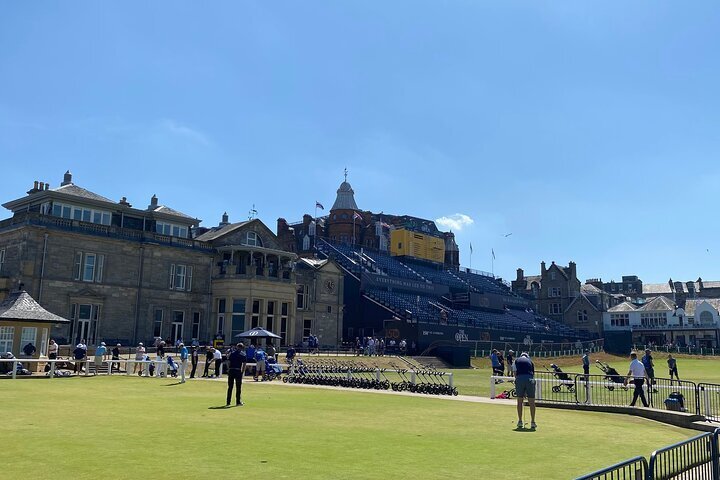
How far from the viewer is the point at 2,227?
43156 millimetres

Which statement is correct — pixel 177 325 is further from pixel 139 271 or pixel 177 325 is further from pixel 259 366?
pixel 259 366

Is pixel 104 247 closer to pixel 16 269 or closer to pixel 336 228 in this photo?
pixel 16 269

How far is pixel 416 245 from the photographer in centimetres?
9494

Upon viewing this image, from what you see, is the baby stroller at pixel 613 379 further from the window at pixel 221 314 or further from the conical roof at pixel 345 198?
the conical roof at pixel 345 198

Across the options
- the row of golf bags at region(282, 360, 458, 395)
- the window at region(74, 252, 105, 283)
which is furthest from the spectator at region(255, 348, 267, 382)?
the window at region(74, 252, 105, 283)

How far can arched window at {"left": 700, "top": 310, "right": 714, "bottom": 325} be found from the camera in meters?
97.6

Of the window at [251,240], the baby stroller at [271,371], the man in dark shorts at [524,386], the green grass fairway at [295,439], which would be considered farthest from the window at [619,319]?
the man in dark shorts at [524,386]

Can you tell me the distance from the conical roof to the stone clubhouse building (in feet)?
129

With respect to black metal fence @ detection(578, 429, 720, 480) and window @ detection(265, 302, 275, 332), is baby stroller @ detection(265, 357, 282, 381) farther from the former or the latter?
black metal fence @ detection(578, 429, 720, 480)

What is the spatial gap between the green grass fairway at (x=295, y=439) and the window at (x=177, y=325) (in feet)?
92.2

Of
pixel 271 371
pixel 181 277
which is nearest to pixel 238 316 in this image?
pixel 181 277

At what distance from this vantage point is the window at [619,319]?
334 feet

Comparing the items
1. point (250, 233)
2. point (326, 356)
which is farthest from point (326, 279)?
point (326, 356)

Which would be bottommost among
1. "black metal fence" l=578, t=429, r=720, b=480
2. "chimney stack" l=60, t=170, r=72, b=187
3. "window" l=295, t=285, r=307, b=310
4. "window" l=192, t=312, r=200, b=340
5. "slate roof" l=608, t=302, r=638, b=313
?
"black metal fence" l=578, t=429, r=720, b=480
